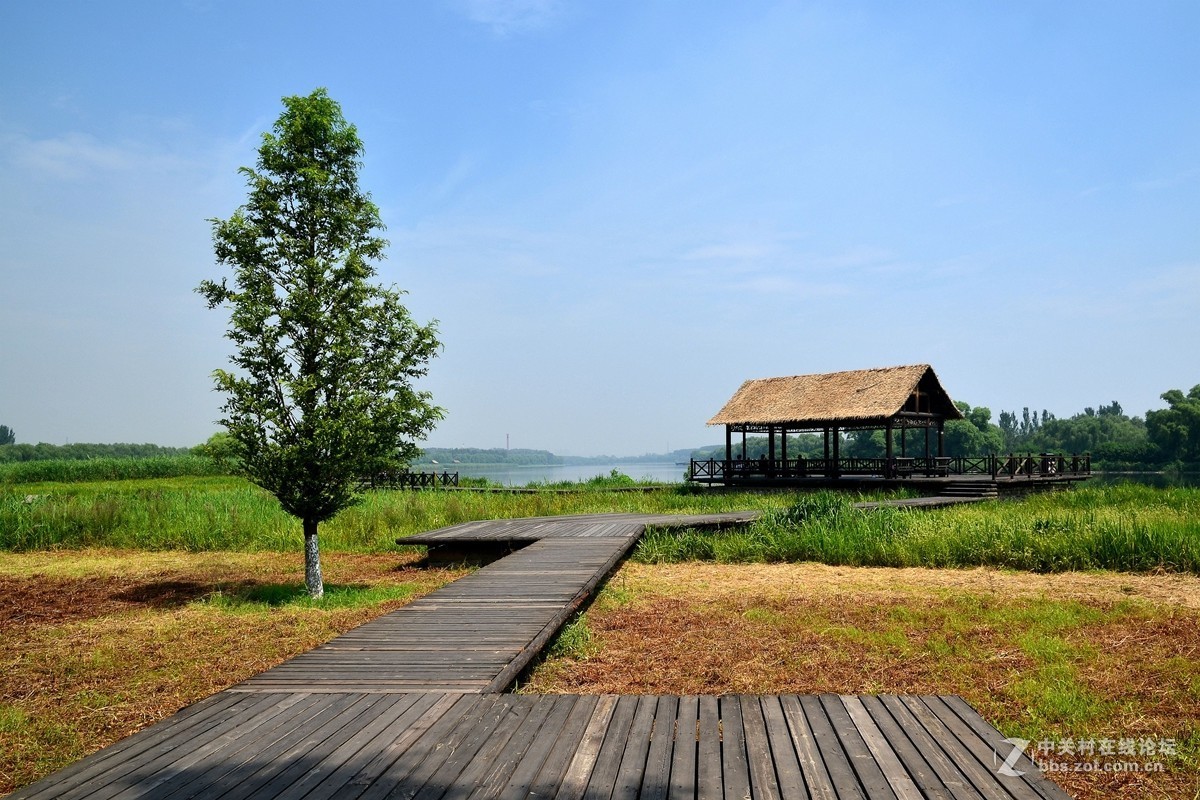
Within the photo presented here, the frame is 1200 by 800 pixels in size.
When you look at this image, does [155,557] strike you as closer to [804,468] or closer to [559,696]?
[559,696]

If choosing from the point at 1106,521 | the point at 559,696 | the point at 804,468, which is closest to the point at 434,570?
the point at 559,696

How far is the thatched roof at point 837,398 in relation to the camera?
29016 millimetres

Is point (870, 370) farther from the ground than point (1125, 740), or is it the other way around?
point (870, 370)

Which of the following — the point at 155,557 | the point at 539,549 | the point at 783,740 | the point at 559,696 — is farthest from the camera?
the point at 155,557

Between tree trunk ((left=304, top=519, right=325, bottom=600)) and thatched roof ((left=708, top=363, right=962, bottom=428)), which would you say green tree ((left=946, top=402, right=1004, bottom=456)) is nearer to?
thatched roof ((left=708, top=363, right=962, bottom=428))

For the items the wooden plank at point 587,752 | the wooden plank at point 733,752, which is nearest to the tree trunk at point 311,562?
the wooden plank at point 587,752

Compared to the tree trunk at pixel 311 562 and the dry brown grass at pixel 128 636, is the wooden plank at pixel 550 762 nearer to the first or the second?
the dry brown grass at pixel 128 636

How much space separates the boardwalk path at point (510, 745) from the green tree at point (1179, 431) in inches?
3681

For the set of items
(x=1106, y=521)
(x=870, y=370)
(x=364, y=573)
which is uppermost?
(x=870, y=370)

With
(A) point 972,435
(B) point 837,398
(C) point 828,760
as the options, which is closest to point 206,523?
(C) point 828,760

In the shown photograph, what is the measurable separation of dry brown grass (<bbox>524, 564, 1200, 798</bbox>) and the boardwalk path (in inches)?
48.6

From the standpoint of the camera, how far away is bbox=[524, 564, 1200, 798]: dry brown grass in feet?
16.9

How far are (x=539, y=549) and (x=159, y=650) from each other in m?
5.29

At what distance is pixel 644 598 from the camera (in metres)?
9.48
